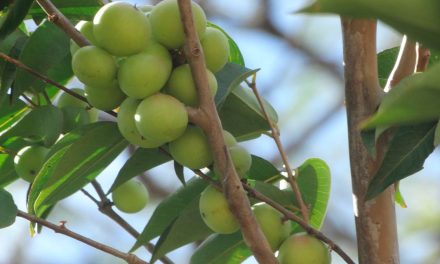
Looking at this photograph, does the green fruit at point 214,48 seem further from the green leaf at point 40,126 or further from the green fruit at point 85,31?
the green leaf at point 40,126

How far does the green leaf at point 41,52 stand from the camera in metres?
0.80

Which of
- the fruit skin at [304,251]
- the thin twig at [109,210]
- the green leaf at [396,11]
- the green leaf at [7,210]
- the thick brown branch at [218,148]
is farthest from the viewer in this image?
the thin twig at [109,210]

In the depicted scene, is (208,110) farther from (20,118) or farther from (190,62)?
(20,118)

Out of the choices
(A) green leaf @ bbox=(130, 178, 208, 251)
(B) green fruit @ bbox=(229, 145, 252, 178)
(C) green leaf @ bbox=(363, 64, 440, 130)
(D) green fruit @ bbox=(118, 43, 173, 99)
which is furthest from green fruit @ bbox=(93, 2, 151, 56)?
(C) green leaf @ bbox=(363, 64, 440, 130)

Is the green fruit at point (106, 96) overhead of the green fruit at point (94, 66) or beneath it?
beneath

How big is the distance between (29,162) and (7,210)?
0.26 feet

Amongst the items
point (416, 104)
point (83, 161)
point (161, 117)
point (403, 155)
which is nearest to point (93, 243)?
point (83, 161)

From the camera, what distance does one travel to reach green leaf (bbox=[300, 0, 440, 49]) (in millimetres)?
311

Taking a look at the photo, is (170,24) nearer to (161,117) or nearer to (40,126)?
(161,117)

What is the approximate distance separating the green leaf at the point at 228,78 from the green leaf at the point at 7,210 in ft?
0.82

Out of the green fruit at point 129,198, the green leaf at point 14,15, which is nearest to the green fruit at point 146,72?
the green leaf at point 14,15

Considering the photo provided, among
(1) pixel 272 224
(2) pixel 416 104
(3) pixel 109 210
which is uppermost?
(2) pixel 416 104

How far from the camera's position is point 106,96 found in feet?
2.34

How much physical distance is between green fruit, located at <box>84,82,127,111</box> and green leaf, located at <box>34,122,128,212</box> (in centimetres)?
7
